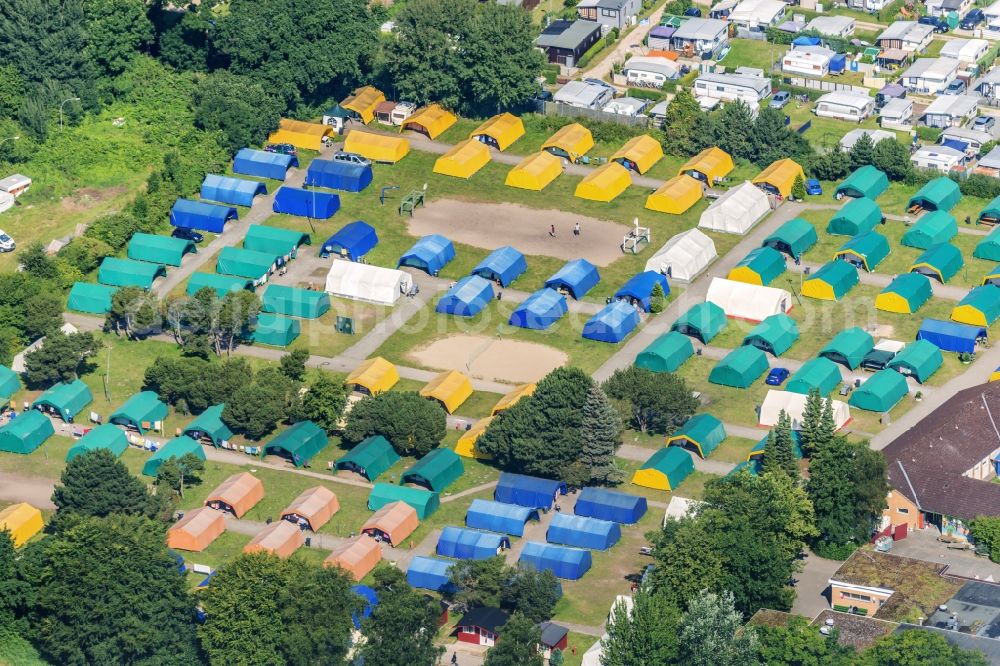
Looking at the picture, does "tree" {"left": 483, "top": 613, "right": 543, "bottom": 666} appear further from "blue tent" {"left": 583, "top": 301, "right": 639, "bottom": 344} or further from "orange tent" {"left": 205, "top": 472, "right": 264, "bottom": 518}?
"blue tent" {"left": 583, "top": 301, "right": 639, "bottom": 344}

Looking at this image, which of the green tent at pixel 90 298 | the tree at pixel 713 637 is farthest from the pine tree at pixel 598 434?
the green tent at pixel 90 298

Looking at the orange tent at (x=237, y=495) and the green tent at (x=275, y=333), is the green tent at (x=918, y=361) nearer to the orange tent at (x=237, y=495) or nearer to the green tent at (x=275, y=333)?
the green tent at (x=275, y=333)

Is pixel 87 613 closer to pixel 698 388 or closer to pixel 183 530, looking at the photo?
pixel 183 530

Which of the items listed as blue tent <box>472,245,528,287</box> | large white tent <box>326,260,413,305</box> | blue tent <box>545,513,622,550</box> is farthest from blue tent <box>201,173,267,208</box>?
blue tent <box>545,513,622,550</box>

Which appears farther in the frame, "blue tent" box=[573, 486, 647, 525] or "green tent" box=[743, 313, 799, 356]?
"green tent" box=[743, 313, 799, 356]

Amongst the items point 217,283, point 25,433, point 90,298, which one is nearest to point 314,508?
point 25,433

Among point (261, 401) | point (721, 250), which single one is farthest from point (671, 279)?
point (261, 401)

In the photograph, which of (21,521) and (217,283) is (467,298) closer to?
(217,283)
